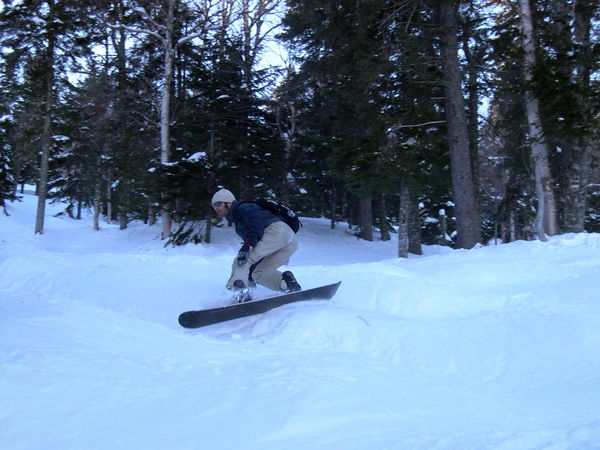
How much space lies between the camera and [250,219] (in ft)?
18.0

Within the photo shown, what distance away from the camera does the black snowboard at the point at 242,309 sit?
5.01m

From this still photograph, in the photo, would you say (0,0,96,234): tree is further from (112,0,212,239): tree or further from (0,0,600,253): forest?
(112,0,212,239): tree

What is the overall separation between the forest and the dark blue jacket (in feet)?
21.9

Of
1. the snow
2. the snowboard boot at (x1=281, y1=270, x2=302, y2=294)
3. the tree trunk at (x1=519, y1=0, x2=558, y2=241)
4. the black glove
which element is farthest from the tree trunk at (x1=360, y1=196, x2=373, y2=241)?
the black glove

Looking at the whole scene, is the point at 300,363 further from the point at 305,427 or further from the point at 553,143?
the point at 553,143

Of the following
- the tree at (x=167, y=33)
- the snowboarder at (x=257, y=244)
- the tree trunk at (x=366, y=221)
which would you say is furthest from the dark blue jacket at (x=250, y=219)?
the tree trunk at (x=366, y=221)

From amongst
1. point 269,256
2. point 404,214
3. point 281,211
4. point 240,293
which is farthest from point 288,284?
point 404,214

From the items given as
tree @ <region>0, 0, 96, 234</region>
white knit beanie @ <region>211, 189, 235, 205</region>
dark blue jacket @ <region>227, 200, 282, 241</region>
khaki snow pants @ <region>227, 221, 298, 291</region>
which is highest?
tree @ <region>0, 0, 96, 234</region>

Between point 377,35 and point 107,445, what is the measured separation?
1159 cm

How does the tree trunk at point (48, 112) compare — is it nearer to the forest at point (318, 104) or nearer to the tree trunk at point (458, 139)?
the forest at point (318, 104)

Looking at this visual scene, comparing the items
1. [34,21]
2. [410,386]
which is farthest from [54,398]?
[34,21]

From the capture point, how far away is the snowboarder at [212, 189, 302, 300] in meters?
5.46

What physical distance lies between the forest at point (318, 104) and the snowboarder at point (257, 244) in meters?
6.56

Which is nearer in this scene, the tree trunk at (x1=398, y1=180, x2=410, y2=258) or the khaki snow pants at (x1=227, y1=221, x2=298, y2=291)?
the khaki snow pants at (x1=227, y1=221, x2=298, y2=291)
